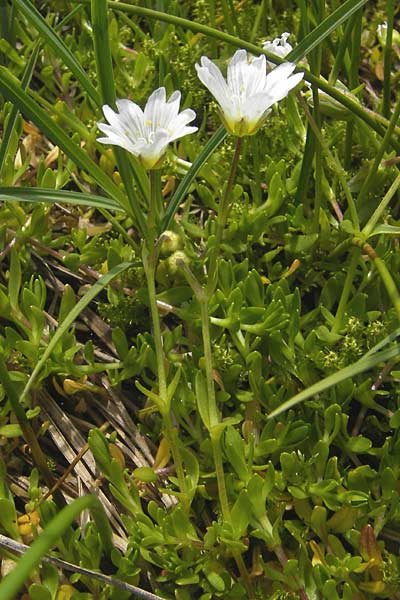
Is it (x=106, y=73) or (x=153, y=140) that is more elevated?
(x=106, y=73)

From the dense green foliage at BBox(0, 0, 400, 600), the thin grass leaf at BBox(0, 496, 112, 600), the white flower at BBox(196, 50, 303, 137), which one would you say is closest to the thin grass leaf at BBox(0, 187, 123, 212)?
the dense green foliage at BBox(0, 0, 400, 600)

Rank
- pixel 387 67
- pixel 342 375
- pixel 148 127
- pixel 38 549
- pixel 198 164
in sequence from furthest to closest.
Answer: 1. pixel 387 67
2. pixel 198 164
3. pixel 148 127
4. pixel 342 375
5. pixel 38 549

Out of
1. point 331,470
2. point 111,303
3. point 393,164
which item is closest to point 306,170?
point 393,164

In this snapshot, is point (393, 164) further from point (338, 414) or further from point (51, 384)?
point (51, 384)

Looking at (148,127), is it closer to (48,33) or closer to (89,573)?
(48,33)

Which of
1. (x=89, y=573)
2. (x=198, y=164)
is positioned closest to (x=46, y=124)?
(x=198, y=164)

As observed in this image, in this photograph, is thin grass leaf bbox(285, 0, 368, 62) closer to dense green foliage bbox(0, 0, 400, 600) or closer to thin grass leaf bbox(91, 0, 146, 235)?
dense green foliage bbox(0, 0, 400, 600)
